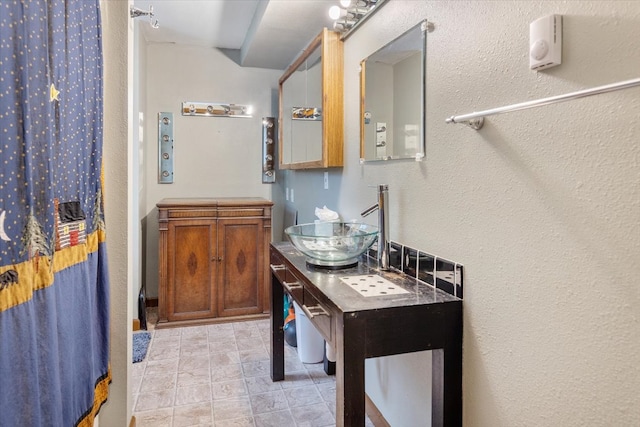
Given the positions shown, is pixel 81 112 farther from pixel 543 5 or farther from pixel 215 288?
pixel 215 288

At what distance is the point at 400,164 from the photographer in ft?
5.67

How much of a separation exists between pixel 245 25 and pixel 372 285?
8.93 ft

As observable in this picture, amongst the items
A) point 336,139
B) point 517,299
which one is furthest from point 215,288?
point 517,299

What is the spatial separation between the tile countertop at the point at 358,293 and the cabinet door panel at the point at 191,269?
1611 mm

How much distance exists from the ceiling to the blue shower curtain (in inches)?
Answer: 59.6

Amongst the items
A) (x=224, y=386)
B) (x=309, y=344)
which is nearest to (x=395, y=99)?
(x=309, y=344)

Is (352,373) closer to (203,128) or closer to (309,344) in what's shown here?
(309,344)

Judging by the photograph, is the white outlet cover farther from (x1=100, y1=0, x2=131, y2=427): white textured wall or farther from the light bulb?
the light bulb

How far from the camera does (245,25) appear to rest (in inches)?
132

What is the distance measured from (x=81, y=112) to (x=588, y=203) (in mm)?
1448

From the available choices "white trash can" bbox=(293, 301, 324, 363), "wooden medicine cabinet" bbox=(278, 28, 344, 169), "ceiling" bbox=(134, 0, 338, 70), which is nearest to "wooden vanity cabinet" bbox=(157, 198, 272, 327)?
"wooden medicine cabinet" bbox=(278, 28, 344, 169)

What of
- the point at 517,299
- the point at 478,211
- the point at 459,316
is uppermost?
the point at 478,211

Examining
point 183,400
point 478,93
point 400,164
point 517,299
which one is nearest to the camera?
point 517,299

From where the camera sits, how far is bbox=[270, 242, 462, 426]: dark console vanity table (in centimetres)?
122
